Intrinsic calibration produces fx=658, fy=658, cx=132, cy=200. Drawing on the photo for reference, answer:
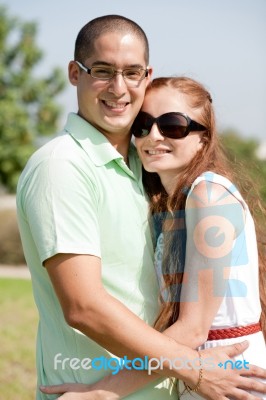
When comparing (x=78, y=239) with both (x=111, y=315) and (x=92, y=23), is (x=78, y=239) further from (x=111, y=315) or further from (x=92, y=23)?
(x=92, y=23)

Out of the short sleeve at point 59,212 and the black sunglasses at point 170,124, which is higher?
the black sunglasses at point 170,124

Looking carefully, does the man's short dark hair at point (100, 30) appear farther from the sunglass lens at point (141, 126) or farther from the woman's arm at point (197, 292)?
the woman's arm at point (197, 292)

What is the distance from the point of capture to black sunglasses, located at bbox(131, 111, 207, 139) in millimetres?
2945

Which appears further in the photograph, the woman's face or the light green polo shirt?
the woman's face

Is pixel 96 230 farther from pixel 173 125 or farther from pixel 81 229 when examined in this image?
pixel 173 125

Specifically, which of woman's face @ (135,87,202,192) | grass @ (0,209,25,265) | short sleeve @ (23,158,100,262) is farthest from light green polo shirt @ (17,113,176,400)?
grass @ (0,209,25,265)

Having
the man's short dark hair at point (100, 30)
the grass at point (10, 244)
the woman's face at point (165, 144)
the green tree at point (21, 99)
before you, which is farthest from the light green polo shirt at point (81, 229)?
the green tree at point (21, 99)

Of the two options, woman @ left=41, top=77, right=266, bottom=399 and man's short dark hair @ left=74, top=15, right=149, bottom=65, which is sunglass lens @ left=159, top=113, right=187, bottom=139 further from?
man's short dark hair @ left=74, top=15, right=149, bottom=65

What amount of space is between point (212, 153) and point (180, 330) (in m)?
0.85

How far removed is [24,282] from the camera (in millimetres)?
11148

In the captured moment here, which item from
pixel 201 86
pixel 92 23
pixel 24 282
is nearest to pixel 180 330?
pixel 201 86

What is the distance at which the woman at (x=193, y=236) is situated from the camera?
2.59 metres

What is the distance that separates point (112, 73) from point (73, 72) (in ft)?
0.87

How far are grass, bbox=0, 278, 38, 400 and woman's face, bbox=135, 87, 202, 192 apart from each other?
3413 millimetres
